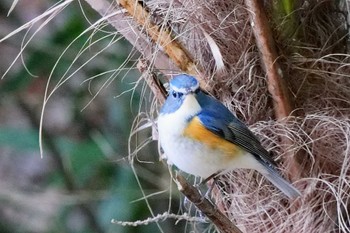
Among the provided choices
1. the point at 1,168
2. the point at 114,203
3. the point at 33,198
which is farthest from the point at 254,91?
the point at 1,168

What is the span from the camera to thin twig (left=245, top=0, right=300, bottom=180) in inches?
44.8

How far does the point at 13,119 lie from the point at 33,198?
1.05 feet

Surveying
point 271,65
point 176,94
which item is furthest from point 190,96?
point 271,65

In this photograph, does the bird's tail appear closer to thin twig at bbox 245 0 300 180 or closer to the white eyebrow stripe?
thin twig at bbox 245 0 300 180

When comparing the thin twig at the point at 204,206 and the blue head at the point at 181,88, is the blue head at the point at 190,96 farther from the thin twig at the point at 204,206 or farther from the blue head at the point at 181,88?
the thin twig at the point at 204,206

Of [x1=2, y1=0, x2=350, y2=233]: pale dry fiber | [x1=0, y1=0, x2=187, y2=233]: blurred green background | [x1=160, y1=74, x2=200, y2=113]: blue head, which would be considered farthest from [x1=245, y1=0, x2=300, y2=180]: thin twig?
[x1=0, y1=0, x2=187, y2=233]: blurred green background

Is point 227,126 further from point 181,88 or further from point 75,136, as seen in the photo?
point 75,136

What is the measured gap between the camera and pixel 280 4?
46.3 inches

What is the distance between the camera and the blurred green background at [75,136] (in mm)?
1742

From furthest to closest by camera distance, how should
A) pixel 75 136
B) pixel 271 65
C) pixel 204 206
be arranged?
pixel 75 136
pixel 271 65
pixel 204 206

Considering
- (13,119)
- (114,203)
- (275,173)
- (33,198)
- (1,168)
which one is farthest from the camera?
(1,168)

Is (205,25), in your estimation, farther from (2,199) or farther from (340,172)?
(2,199)

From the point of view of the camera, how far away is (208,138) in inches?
43.8

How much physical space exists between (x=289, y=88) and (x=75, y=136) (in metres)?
0.89
